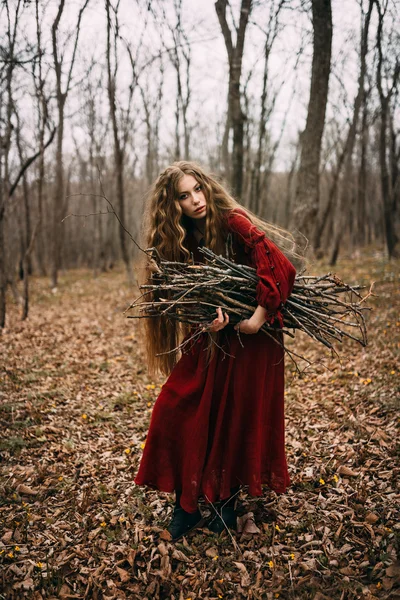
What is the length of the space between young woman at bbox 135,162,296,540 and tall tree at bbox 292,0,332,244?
4420mm

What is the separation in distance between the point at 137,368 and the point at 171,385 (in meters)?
3.46

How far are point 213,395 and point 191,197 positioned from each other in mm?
1246

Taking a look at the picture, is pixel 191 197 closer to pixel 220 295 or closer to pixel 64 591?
pixel 220 295

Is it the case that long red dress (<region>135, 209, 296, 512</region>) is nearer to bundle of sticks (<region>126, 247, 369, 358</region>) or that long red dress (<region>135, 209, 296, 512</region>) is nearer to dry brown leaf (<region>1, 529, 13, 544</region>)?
bundle of sticks (<region>126, 247, 369, 358</region>)

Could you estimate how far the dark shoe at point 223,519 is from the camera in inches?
105

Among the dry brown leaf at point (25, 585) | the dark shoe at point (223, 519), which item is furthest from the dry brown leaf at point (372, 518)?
the dry brown leaf at point (25, 585)

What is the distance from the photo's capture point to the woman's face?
2455 mm

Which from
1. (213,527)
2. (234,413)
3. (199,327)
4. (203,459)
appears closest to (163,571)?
(213,527)

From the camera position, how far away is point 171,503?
304 cm

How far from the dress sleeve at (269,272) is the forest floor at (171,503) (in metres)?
1.48

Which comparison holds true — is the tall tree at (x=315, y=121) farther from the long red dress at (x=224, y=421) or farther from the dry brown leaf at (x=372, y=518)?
the dry brown leaf at (x=372, y=518)

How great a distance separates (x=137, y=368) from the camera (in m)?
5.89

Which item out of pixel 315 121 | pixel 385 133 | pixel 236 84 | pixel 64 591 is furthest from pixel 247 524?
pixel 385 133

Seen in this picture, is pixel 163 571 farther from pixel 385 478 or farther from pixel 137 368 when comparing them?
pixel 137 368
